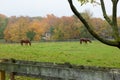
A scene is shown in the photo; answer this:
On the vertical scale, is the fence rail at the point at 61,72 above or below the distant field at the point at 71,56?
above

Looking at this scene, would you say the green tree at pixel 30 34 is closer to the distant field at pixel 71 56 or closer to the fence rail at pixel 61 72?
the distant field at pixel 71 56

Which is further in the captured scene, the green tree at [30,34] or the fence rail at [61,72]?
the green tree at [30,34]

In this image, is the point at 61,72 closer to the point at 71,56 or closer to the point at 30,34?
the point at 71,56

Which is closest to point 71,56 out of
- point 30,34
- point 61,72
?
point 61,72

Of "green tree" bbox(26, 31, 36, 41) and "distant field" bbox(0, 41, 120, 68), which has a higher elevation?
"green tree" bbox(26, 31, 36, 41)

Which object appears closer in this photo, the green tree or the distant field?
the distant field

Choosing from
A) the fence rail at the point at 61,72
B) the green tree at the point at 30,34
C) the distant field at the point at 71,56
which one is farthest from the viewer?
the green tree at the point at 30,34

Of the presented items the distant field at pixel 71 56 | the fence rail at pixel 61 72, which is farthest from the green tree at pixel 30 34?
the fence rail at pixel 61 72

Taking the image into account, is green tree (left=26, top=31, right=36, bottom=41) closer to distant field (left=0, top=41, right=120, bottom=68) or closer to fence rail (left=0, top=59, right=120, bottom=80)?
distant field (left=0, top=41, right=120, bottom=68)

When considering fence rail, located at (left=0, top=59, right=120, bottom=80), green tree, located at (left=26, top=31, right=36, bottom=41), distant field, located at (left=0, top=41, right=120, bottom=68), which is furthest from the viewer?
green tree, located at (left=26, top=31, right=36, bottom=41)

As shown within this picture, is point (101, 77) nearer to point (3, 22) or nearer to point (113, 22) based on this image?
point (113, 22)

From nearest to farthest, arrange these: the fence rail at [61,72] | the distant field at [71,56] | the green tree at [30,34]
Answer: the fence rail at [61,72]
the distant field at [71,56]
the green tree at [30,34]

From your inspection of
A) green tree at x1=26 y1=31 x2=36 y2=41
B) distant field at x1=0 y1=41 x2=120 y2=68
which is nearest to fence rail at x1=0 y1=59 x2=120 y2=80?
distant field at x1=0 y1=41 x2=120 y2=68

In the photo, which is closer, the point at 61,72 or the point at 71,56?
the point at 61,72
